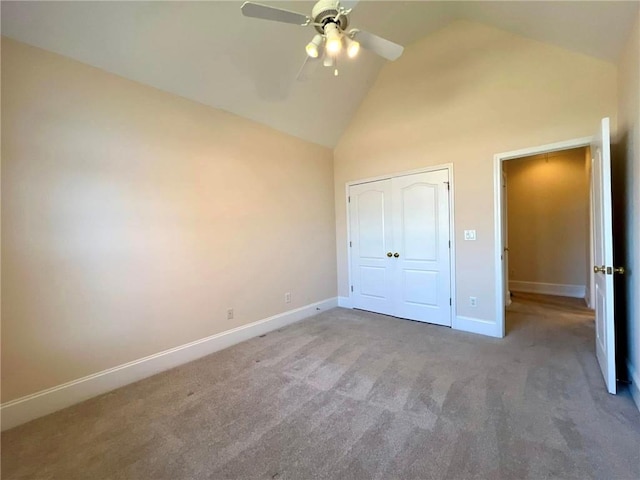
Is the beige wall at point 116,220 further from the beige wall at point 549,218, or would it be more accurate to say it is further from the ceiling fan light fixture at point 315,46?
the beige wall at point 549,218

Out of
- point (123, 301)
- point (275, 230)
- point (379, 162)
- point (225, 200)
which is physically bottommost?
point (123, 301)

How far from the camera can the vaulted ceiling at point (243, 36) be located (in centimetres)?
203

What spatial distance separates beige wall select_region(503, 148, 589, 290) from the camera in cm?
499

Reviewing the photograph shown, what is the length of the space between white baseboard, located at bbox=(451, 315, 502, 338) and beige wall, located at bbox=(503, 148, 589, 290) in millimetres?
3154

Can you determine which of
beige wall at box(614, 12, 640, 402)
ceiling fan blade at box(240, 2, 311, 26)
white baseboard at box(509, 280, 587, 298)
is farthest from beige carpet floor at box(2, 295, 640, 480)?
white baseboard at box(509, 280, 587, 298)

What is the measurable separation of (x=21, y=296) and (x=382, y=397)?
2751 millimetres

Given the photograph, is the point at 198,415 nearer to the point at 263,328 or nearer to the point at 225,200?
the point at 263,328

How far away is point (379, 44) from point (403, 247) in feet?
8.51

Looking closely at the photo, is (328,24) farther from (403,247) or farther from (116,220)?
(403,247)

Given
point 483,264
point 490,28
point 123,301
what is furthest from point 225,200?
point 490,28

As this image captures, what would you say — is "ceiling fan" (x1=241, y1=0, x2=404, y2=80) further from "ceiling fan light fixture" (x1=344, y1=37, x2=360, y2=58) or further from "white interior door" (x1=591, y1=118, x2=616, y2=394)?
"white interior door" (x1=591, y1=118, x2=616, y2=394)

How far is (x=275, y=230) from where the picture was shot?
12.3 feet

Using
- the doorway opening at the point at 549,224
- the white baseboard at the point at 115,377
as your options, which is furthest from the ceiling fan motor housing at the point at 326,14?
the doorway opening at the point at 549,224

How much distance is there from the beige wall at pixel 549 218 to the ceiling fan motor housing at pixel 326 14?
517 centimetres
